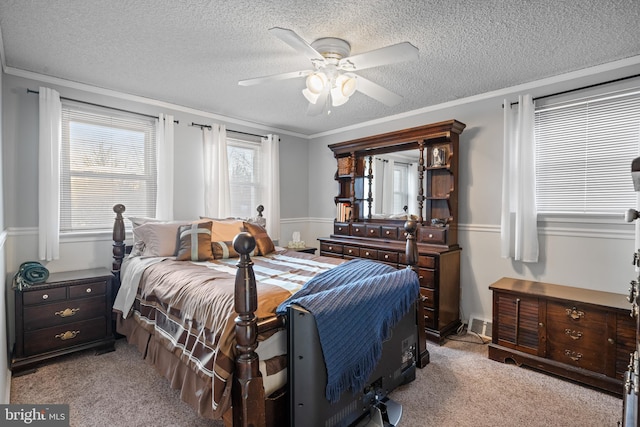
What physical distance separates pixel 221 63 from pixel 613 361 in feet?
12.0

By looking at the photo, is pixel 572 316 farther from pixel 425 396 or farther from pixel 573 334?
pixel 425 396

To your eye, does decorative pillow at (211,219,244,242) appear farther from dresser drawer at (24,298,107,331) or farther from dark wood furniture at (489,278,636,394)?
dark wood furniture at (489,278,636,394)

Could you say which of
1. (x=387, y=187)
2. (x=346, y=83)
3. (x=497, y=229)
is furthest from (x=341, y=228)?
(x=346, y=83)

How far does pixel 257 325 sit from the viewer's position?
1.53 meters

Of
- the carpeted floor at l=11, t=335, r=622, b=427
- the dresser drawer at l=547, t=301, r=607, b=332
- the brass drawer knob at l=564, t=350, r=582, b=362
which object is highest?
the dresser drawer at l=547, t=301, r=607, b=332

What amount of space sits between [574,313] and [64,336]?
4.02m

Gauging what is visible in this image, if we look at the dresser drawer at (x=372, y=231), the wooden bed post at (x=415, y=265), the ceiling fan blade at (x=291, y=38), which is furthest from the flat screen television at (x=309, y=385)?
the dresser drawer at (x=372, y=231)

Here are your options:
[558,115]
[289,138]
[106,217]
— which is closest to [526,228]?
[558,115]

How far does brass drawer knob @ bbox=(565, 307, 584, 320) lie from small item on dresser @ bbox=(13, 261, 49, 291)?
4.13 meters

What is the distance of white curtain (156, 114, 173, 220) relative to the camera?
11.4 ft

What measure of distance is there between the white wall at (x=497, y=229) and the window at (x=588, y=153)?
0.48 ft

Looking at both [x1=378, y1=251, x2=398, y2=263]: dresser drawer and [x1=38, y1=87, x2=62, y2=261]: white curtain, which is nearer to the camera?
[x1=38, y1=87, x2=62, y2=261]: white curtain

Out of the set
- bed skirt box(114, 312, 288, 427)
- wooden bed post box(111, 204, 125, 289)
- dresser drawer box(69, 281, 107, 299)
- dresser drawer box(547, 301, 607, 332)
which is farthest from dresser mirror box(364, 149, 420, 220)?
dresser drawer box(69, 281, 107, 299)

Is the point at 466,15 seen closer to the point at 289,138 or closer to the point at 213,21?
the point at 213,21
